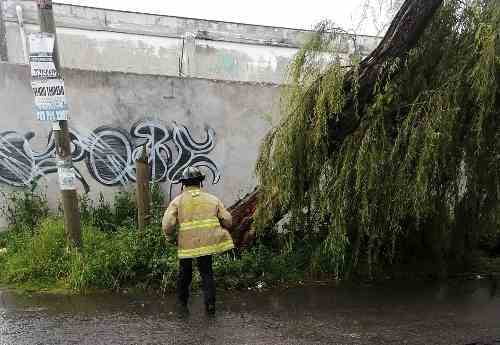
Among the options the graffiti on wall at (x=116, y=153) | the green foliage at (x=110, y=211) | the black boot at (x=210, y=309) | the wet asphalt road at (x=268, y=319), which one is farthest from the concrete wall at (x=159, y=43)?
the black boot at (x=210, y=309)

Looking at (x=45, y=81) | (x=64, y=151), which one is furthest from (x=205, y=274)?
(x=45, y=81)

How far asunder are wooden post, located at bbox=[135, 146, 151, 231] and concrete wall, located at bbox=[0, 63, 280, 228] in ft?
4.56

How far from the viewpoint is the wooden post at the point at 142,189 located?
5.56m

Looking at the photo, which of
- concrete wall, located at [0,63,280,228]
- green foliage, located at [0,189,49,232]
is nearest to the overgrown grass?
green foliage, located at [0,189,49,232]

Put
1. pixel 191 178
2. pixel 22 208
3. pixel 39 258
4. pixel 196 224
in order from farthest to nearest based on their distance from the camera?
pixel 22 208 < pixel 39 258 < pixel 191 178 < pixel 196 224

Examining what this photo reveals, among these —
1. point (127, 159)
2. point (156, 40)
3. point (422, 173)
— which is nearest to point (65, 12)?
point (156, 40)

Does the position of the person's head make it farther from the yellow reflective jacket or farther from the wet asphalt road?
the wet asphalt road

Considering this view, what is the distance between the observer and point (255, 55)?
18.2m

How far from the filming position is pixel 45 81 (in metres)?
4.86

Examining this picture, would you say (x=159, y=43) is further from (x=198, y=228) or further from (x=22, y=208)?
(x=198, y=228)

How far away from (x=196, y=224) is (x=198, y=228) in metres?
0.04

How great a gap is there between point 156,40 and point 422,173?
1421 centimetres

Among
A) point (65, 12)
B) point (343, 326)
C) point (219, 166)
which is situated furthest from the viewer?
point (65, 12)

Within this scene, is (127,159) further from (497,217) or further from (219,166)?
(497,217)
